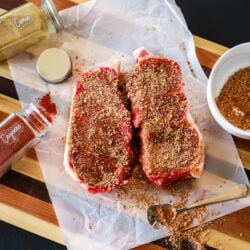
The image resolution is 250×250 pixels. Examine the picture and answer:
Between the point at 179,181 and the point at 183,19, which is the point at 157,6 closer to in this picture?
the point at 183,19

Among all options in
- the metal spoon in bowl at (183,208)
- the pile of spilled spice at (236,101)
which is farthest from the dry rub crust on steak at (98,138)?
the pile of spilled spice at (236,101)

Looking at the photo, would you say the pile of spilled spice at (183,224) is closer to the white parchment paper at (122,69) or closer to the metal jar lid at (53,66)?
the white parchment paper at (122,69)

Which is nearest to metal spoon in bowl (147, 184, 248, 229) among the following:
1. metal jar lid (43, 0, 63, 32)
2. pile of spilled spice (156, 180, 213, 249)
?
pile of spilled spice (156, 180, 213, 249)

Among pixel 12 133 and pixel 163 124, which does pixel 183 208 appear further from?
pixel 12 133

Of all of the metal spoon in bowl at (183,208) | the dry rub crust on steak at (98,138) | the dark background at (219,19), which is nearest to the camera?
the dry rub crust on steak at (98,138)

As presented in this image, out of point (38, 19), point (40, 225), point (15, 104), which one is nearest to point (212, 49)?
point (38, 19)

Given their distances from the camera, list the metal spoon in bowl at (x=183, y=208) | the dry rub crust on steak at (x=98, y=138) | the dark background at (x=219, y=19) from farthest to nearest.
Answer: the dark background at (x=219, y=19) < the metal spoon in bowl at (x=183, y=208) < the dry rub crust on steak at (x=98, y=138)

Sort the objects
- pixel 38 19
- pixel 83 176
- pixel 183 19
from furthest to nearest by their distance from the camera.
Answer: pixel 183 19
pixel 38 19
pixel 83 176

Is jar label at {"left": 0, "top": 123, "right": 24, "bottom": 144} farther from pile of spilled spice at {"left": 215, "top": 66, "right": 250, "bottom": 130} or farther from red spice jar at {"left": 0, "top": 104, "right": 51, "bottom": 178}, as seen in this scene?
pile of spilled spice at {"left": 215, "top": 66, "right": 250, "bottom": 130}
